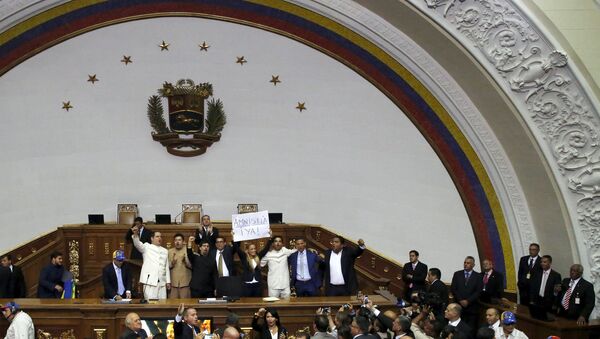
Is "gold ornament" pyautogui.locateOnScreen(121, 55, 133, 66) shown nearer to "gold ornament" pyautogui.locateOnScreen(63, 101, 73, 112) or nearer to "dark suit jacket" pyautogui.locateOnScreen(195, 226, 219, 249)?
"gold ornament" pyautogui.locateOnScreen(63, 101, 73, 112)

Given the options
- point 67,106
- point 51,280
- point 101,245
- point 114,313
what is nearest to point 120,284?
point 114,313

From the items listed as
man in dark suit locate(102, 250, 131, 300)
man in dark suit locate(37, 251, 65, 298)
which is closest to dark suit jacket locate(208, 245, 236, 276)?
man in dark suit locate(102, 250, 131, 300)

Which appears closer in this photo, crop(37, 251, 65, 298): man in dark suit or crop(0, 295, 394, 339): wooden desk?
crop(0, 295, 394, 339): wooden desk

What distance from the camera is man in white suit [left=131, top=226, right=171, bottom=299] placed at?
468 inches

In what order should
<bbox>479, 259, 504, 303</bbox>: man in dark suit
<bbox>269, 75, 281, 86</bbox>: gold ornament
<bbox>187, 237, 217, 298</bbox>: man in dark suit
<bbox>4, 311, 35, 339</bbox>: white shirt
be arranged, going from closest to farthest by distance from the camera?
<bbox>4, 311, 35, 339</bbox>: white shirt, <bbox>187, 237, 217, 298</bbox>: man in dark suit, <bbox>479, 259, 504, 303</bbox>: man in dark suit, <bbox>269, 75, 281, 86</bbox>: gold ornament

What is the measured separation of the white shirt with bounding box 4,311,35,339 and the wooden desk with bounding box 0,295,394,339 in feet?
1.11

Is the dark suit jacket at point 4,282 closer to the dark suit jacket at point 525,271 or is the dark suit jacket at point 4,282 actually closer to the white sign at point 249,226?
the white sign at point 249,226

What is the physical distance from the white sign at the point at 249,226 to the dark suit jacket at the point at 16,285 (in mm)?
3235

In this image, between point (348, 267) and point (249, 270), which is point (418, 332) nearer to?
Answer: point (348, 267)

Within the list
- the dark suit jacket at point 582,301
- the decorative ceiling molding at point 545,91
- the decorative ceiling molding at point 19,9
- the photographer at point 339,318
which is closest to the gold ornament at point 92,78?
the decorative ceiling molding at point 19,9

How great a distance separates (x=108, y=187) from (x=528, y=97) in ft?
26.2

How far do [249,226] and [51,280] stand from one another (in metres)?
2.97

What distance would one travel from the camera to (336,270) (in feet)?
40.3

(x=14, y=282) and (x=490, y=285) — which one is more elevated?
(x=14, y=282)
